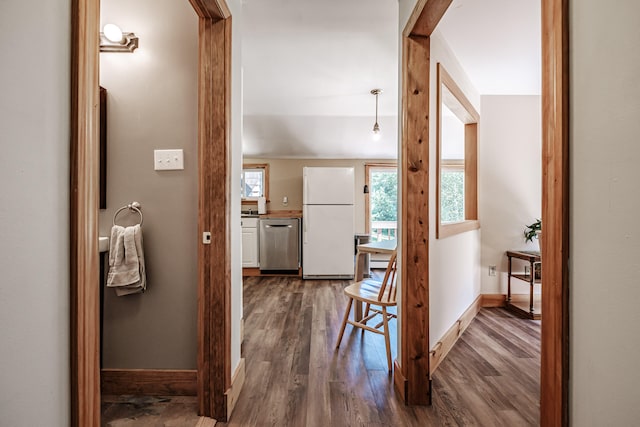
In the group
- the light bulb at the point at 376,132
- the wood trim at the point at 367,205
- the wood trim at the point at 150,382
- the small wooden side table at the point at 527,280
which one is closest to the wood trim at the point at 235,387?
the wood trim at the point at 150,382

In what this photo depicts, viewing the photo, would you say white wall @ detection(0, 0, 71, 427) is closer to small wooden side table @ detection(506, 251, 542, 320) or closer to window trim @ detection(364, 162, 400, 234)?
small wooden side table @ detection(506, 251, 542, 320)

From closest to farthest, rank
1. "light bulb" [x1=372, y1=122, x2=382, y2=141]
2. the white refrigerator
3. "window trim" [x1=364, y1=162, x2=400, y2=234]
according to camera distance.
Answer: "light bulb" [x1=372, y1=122, x2=382, y2=141], the white refrigerator, "window trim" [x1=364, y1=162, x2=400, y2=234]

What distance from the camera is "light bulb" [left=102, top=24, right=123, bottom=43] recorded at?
171cm

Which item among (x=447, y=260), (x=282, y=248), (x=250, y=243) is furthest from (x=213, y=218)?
(x=250, y=243)

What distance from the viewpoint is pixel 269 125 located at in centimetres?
485

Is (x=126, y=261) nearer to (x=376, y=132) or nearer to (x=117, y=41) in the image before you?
(x=117, y=41)

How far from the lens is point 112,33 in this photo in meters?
1.72

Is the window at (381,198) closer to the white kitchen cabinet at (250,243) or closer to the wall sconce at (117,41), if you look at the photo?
the white kitchen cabinet at (250,243)

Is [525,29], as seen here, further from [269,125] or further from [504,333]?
[269,125]

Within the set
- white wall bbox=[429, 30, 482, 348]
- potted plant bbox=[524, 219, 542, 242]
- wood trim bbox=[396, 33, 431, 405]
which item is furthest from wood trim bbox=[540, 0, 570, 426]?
potted plant bbox=[524, 219, 542, 242]

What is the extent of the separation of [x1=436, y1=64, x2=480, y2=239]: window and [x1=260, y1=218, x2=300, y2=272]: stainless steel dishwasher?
2.19m

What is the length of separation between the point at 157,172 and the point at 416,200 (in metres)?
1.44

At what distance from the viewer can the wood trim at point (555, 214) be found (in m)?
0.61

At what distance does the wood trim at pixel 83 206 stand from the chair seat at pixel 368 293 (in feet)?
5.77
